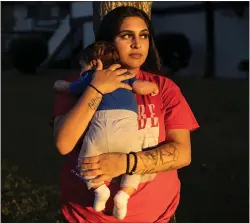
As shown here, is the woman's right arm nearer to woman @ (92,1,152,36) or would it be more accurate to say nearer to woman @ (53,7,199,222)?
woman @ (53,7,199,222)

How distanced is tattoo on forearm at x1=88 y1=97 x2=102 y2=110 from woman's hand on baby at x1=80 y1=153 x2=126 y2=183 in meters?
0.24

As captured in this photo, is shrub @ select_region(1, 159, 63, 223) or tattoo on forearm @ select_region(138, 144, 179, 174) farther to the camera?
shrub @ select_region(1, 159, 63, 223)

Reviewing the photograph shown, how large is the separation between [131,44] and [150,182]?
2.33 feet

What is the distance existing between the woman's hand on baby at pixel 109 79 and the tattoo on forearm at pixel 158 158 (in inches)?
13.9

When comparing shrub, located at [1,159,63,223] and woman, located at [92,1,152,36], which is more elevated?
woman, located at [92,1,152,36]

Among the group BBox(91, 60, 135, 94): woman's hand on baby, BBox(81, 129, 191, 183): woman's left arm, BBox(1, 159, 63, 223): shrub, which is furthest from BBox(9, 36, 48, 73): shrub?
BBox(81, 129, 191, 183): woman's left arm

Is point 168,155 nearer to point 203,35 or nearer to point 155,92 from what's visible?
point 155,92

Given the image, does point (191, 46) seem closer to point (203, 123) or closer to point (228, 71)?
point (228, 71)

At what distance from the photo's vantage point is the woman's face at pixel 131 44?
2906mm

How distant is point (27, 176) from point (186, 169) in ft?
7.73

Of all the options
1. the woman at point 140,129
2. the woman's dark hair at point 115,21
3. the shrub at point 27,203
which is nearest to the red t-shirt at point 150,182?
the woman at point 140,129

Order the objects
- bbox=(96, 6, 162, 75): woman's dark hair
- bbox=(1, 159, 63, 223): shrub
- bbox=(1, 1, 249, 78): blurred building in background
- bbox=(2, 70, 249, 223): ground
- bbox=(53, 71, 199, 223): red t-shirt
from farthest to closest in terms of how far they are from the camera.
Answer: bbox=(1, 1, 249, 78): blurred building in background, bbox=(2, 70, 249, 223): ground, bbox=(1, 159, 63, 223): shrub, bbox=(96, 6, 162, 75): woman's dark hair, bbox=(53, 71, 199, 223): red t-shirt

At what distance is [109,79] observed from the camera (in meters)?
2.83

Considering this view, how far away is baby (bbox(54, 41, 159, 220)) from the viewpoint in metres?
2.76
